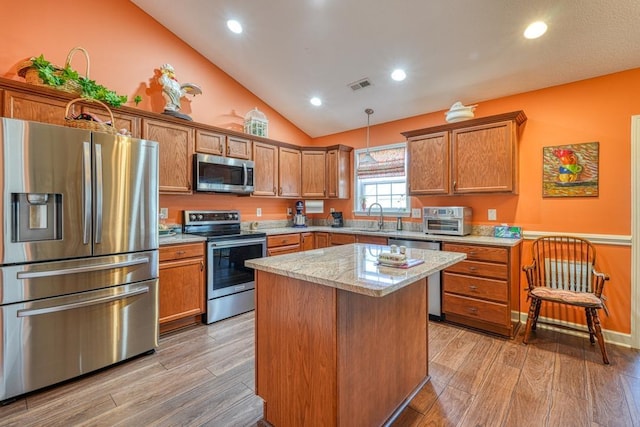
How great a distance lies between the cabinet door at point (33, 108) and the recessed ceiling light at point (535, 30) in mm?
3933

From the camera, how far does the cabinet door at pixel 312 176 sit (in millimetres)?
4574

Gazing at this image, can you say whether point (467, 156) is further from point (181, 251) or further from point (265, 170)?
point (181, 251)

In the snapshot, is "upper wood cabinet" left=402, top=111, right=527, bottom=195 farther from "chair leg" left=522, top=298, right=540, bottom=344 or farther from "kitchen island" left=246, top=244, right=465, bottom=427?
"kitchen island" left=246, top=244, right=465, bottom=427

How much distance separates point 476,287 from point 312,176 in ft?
8.97

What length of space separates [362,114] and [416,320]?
10.2ft

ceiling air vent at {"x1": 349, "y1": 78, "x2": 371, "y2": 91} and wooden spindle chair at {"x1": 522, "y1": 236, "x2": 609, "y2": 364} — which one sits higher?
ceiling air vent at {"x1": 349, "y1": 78, "x2": 371, "y2": 91}

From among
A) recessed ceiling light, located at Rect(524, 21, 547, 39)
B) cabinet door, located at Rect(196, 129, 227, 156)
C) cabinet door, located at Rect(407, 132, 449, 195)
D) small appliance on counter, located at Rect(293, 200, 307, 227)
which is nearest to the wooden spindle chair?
cabinet door, located at Rect(407, 132, 449, 195)

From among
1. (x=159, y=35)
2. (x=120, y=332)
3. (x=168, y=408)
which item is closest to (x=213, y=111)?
(x=159, y=35)

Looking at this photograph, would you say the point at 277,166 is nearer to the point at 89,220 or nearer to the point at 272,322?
the point at 89,220

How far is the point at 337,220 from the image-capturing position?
4691 mm

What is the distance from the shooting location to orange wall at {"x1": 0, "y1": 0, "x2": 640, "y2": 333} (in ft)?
8.57

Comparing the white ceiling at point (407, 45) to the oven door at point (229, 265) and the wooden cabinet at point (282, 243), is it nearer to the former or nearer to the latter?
the wooden cabinet at point (282, 243)

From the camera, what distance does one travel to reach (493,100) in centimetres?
334

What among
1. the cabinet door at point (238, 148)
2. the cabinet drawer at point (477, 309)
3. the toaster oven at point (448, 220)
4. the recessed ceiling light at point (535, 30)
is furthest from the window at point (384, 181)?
the recessed ceiling light at point (535, 30)
